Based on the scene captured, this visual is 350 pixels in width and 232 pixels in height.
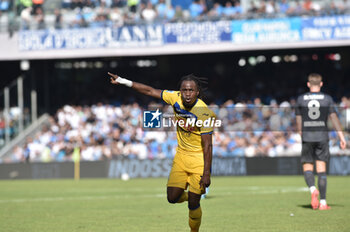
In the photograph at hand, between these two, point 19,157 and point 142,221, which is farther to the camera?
point 19,157

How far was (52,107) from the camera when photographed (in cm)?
3403

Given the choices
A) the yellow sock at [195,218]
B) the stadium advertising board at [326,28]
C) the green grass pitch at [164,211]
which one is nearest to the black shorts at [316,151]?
the green grass pitch at [164,211]

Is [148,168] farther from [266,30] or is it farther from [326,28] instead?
[326,28]

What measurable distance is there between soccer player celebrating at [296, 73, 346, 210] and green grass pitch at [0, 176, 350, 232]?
1.63 feet

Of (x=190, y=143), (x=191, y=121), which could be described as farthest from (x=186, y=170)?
(x=191, y=121)

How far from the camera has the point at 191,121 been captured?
831 centimetres

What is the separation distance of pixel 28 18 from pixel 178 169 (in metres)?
24.0

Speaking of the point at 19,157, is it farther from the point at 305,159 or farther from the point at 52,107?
the point at 305,159

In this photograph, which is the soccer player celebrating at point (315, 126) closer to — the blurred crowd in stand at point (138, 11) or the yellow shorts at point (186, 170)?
the yellow shorts at point (186, 170)

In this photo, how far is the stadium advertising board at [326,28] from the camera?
27.7 m

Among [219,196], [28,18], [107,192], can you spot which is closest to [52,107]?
[28,18]

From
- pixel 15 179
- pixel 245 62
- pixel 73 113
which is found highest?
pixel 245 62

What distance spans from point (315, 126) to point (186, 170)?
391 cm

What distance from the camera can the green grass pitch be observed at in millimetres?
9844
